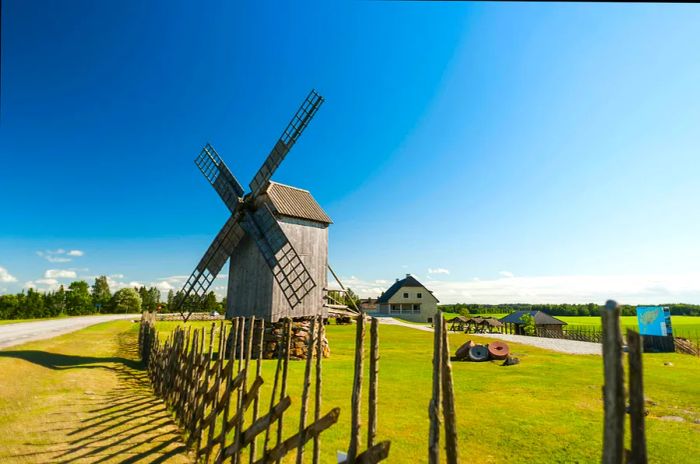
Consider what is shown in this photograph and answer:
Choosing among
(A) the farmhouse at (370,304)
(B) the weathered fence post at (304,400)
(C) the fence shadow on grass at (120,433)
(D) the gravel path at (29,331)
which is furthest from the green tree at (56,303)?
Result: (B) the weathered fence post at (304,400)

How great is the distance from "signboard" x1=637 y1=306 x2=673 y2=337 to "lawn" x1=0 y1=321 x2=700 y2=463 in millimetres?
11565

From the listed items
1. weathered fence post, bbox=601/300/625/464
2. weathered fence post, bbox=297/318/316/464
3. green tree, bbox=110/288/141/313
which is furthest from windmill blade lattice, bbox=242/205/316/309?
green tree, bbox=110/288/141/313

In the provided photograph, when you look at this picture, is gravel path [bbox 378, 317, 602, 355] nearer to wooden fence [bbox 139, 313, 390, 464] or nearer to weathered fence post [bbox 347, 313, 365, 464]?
wooden fence [bbox 139, 313, 390, 464]

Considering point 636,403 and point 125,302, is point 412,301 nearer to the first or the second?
point 636,403

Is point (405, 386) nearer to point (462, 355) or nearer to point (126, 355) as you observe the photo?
point (462, 355)

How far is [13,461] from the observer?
655cm

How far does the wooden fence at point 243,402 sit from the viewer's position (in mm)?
4152

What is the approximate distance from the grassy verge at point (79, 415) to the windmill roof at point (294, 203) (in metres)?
9.80

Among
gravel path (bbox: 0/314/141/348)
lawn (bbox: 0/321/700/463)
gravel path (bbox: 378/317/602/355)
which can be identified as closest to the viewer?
lawn (bbox: 0/321/700/463)

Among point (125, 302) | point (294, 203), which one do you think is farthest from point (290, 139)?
point (125, 302)

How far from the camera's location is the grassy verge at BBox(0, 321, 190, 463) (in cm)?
695

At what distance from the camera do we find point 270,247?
18.2 meters

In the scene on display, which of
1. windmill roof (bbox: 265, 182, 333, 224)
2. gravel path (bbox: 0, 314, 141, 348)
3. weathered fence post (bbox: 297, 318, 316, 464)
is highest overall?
windmill roof (bbox: 265, 182, 333, 224)

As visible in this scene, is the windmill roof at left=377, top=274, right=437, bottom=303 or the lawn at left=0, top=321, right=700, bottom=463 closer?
the lawn at left=0, top=321, right=700, bottom=463
